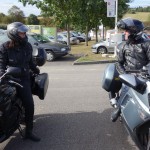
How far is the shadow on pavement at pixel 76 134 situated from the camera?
192 inches

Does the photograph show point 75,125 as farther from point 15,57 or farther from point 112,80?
point 15,57

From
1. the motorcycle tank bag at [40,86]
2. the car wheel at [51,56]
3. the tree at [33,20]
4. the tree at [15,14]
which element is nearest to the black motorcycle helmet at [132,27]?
the motorcycle tank bag at [40,86]

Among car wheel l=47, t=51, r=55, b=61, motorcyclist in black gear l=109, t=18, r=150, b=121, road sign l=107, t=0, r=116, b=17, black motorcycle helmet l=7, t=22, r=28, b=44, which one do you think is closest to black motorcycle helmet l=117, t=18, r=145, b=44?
motorcyclist in black gear l=109, t=18, r=150, b=121

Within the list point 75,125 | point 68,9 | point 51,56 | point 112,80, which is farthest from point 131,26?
point 68,9

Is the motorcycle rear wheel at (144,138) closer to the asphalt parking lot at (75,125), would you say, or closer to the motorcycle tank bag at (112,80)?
the asphalt parking lot at (75,125)

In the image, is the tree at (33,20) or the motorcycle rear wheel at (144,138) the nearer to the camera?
the motorcycle rear wheel at (144,138)

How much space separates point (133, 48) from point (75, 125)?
5.52 ft

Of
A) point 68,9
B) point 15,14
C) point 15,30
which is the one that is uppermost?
point 68,9

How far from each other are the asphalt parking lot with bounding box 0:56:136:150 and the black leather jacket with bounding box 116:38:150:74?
1.04 m

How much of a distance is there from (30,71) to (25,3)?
20650 millimetres

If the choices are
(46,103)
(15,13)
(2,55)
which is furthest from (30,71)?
(15,13)

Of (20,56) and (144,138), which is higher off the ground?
(20,56)

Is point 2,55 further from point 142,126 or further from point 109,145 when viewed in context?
point 142,126

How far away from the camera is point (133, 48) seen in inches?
201
